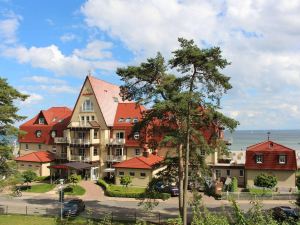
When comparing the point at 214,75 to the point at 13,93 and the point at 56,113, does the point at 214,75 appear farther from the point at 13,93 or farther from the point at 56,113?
the point at 56,113

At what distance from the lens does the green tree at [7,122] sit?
37.0 meters

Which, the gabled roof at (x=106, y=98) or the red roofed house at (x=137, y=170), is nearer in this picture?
the red roofed house at (x=137, y=170)

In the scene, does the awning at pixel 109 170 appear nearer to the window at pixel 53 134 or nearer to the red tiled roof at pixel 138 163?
the red tiled roof at pixel 138 163

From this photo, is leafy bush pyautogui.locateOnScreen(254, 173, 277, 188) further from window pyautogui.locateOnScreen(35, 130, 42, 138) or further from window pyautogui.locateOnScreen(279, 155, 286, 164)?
window pyautogui.locateOnScreen(35, 130, 42, 138)

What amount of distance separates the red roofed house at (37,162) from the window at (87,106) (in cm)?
951

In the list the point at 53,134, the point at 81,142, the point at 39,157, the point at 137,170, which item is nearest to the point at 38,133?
the point at 53,134

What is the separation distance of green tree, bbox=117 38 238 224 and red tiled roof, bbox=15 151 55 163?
30851mm

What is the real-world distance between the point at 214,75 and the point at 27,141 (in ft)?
148

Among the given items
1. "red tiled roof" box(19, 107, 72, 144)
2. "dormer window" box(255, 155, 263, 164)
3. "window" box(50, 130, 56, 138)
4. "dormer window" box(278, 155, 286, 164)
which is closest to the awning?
"red tiled roof" box(19, 107, 72, 144)

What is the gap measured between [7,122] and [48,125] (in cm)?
2765

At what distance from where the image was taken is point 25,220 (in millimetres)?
35625

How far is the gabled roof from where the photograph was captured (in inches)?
2349

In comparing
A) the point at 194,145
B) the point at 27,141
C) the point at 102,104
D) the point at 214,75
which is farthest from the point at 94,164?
the point at 214,75

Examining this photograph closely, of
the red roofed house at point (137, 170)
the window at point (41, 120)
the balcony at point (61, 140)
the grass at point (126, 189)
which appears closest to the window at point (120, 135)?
the red roofed house at point (137, 170)
